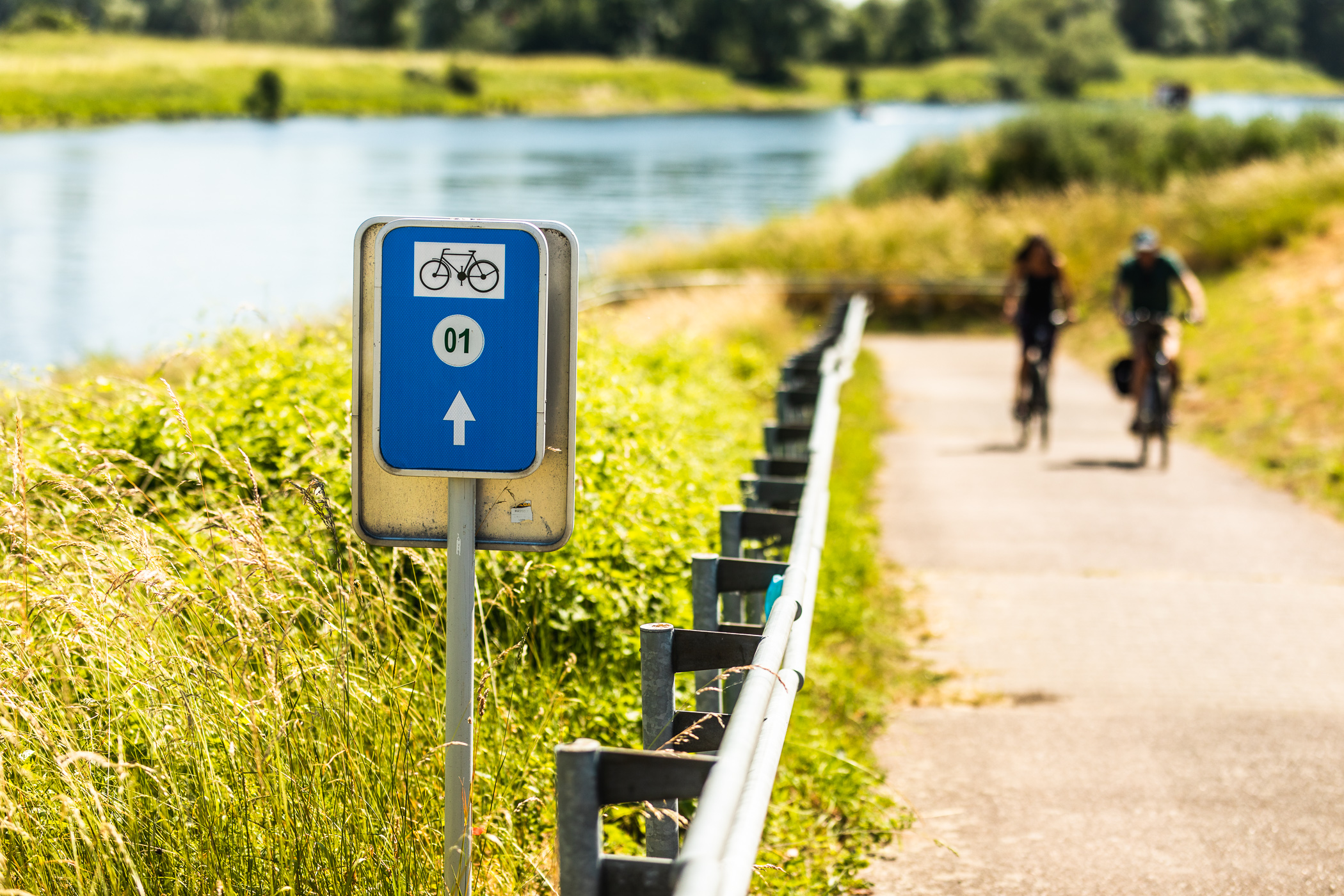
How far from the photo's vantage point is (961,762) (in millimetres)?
5102

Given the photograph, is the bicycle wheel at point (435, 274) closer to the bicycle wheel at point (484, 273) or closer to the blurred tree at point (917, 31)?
the bicycle wheel at point (484, 273)

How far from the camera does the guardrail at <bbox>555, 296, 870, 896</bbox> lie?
2.12m

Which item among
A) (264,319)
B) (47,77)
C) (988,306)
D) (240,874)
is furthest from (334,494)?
(47,77)

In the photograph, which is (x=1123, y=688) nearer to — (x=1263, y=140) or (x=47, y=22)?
(x=1263, y=140)

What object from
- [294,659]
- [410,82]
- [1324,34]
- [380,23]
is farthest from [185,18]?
[294,659]

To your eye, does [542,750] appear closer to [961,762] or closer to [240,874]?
[240,874]

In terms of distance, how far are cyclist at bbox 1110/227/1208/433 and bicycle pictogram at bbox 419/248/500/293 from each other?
9.72 m

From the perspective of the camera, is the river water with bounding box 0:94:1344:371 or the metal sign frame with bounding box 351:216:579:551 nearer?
the metal sign frame with bounding box 351:216:579:551

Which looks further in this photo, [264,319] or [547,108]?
[547,108]

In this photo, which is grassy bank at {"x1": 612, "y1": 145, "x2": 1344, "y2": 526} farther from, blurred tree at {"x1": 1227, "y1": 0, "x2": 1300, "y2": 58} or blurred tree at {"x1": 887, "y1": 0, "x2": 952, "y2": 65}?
blurred tree at {"x1": 1227, "y1": 0, "x2": 1300, "y2": 58}

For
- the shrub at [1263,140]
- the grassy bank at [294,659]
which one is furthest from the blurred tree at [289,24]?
the grassy bank at [294,659]

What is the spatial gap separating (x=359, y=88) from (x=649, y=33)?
5264 cm

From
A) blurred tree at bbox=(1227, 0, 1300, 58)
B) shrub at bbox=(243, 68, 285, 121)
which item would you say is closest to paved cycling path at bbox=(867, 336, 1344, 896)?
shrub at bbox=(243, 68, 285, 121)

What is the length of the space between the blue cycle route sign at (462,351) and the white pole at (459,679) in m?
0.11
